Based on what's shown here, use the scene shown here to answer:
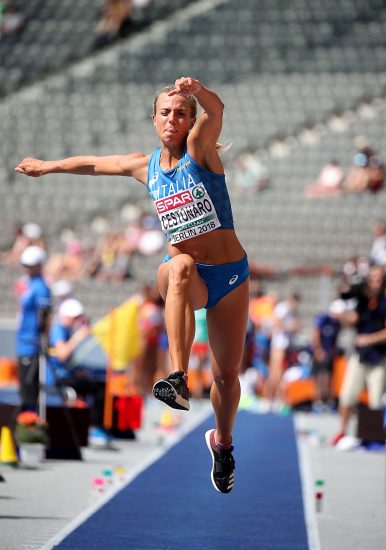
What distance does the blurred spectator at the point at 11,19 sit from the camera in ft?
113

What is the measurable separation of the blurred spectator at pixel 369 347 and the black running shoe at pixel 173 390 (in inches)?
307

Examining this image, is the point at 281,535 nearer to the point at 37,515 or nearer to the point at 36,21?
the point at 37,515

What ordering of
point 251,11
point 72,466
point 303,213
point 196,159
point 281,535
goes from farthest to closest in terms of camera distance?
point 251,11
point 303,213
point 72,466
point 281,535
point 196,159

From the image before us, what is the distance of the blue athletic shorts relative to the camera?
6.59 m

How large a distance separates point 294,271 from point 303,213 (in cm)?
237

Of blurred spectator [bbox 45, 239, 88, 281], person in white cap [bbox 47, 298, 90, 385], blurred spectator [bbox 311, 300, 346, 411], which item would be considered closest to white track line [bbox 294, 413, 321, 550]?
person in white cap [bbox 47, 298, 90, 385]

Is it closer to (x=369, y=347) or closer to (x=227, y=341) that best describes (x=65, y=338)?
(x=369, y=347)

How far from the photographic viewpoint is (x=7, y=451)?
10.3 m

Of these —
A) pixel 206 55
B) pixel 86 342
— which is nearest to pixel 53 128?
pixel 206 55

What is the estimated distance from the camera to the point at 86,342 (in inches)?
553

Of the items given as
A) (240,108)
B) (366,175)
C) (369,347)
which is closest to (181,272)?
(369,347)

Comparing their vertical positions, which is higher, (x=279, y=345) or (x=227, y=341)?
(x=279, y=345)

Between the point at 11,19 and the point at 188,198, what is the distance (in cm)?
2950

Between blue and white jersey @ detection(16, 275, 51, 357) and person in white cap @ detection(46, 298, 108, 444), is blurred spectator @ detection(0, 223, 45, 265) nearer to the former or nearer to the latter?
person in white cap @ detection(46, 298, 108, 444)
